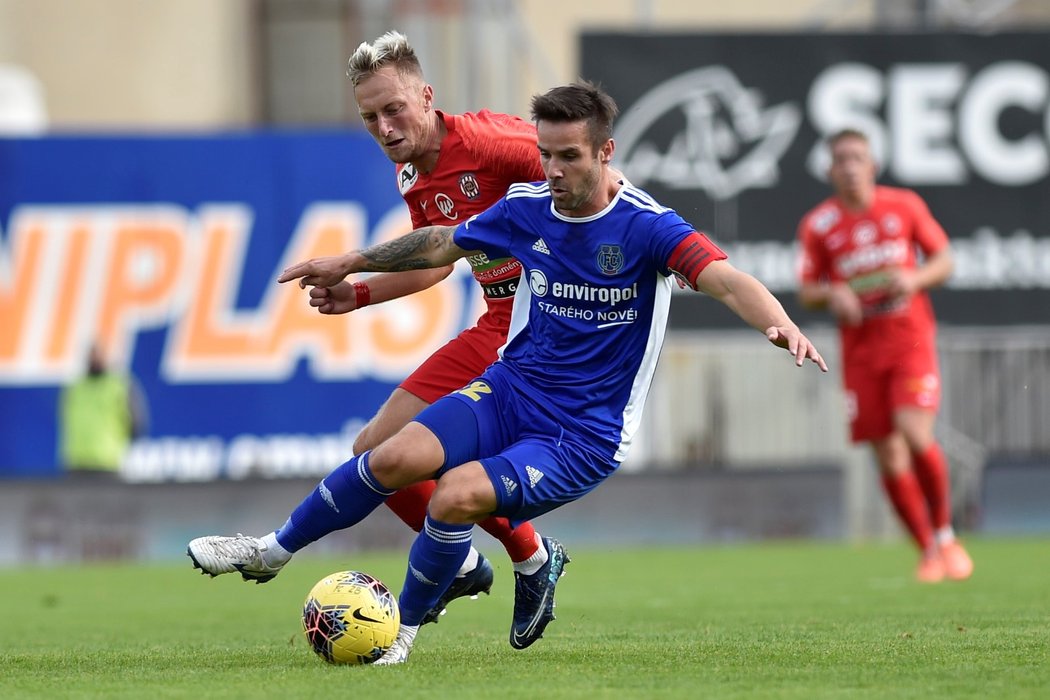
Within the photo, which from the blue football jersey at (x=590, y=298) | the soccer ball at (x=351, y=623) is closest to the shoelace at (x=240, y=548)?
the soccer ball at (x=351, y=623)

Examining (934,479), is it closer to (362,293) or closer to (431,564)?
(362,293)

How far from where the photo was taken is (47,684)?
608 cm

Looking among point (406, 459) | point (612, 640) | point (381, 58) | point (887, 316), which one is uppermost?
point (381, 58)

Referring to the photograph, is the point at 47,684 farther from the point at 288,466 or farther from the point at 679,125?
the point at 679,125

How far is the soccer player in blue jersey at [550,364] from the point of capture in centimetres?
640

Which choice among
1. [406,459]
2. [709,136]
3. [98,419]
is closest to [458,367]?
[406,459]

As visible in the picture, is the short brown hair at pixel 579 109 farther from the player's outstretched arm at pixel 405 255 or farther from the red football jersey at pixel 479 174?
the red football jersey at pixel 479 174

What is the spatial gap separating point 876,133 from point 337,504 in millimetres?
11777

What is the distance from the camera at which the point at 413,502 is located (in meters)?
7.71

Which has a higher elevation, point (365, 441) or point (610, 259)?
point (610, 259)

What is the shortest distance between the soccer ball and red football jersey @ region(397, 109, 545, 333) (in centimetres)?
151

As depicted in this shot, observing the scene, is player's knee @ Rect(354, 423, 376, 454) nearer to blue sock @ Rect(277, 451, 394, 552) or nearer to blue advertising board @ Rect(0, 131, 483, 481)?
blue sock @ Rect(277, 451, 394, 552)

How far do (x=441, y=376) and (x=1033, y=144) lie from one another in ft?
37.4

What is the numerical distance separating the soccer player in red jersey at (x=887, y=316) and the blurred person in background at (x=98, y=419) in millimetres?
7153
